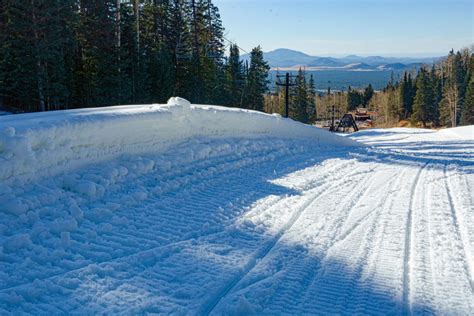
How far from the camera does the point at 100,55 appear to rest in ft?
74.8

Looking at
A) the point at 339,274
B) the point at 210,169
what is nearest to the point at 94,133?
the point at 210,169

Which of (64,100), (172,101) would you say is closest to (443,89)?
(64,100)

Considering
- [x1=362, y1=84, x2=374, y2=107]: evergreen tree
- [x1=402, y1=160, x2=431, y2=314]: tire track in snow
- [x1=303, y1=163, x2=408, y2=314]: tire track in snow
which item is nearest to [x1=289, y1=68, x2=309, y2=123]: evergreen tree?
[x1=402, y1=160, x2=431, y2=314]: tire track in snow

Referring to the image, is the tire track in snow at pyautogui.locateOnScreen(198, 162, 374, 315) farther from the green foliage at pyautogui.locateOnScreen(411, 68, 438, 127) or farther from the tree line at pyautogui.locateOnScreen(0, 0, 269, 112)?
the green foliage at pyautogui.locateOnScreen(411, 68, 438, 127)

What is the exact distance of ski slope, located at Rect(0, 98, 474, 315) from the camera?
3.15 metres

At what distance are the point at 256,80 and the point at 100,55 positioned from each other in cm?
2303

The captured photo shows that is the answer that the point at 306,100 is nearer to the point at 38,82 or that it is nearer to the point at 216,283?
the point at 38,82

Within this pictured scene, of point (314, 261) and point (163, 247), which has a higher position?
point (163, 247)

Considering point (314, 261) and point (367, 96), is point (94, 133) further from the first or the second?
point (367, 96)

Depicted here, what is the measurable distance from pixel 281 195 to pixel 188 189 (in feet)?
4.58

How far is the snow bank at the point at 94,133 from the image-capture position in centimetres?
484

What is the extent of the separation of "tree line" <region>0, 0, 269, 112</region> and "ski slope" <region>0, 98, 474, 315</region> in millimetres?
14481

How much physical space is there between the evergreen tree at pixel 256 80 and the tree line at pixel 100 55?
18.1ft

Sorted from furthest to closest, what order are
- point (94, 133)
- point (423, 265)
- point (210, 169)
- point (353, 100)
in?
point (353, 100)
point (210, 169)
point (94, 133)
point (423, 265)
